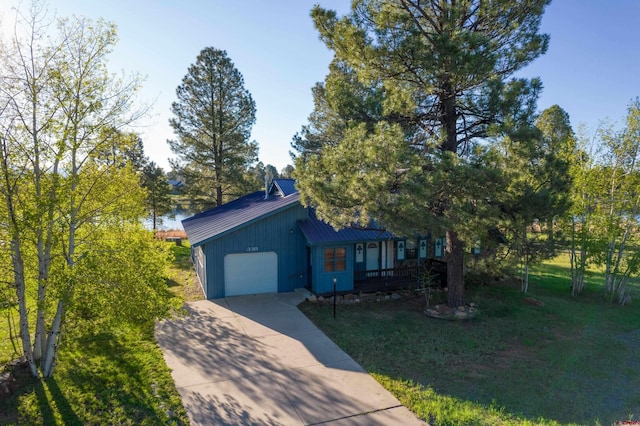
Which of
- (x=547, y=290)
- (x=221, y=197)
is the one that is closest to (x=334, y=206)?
(x=547, y=290)

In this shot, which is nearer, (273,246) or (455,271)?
(455,271)

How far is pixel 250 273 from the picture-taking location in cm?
1278

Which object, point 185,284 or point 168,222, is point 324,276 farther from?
point 168,222

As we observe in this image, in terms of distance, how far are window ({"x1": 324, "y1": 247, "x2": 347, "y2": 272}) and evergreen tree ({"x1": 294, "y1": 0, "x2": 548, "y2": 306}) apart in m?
2.53

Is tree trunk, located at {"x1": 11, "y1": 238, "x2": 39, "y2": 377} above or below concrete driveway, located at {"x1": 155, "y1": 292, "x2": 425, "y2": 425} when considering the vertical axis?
above

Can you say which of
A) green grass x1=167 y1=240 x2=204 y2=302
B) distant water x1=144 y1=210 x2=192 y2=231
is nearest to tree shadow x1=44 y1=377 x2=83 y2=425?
green grass x1=167 y1=240 x2=204 y2=302

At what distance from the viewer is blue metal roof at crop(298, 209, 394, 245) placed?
1222cm

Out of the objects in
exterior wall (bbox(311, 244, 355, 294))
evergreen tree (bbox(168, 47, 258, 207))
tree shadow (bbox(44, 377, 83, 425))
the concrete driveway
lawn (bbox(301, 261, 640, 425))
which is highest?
Result: evergreen tree (bbox(168, 47, 258, 207))

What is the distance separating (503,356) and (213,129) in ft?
66.5

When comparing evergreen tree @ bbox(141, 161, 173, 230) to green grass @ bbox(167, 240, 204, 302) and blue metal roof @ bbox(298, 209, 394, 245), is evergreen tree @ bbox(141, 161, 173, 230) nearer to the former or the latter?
green grass @ bbox(167, 240, 204, 302)

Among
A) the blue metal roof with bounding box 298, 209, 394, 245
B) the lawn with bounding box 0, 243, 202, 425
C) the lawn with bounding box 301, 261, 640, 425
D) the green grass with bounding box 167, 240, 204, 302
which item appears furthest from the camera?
the green grass with bounding box 167, 240, 204, 302

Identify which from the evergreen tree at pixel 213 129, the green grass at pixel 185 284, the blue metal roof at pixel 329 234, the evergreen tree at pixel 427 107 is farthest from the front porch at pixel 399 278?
the evergreen tree at pixel 213 129

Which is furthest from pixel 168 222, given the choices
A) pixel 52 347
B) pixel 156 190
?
pixel 52 347

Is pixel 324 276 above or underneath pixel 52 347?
above
